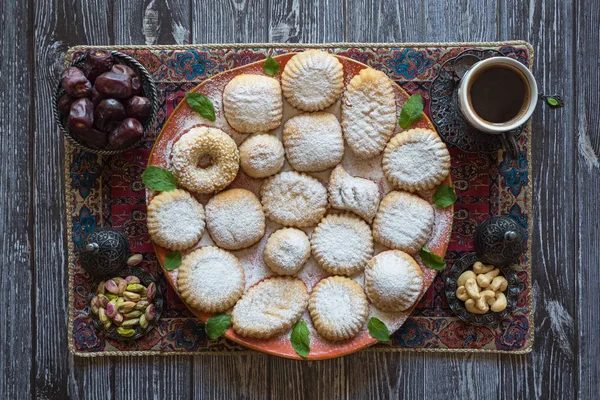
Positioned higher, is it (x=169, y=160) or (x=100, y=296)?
(x=169, y=160)

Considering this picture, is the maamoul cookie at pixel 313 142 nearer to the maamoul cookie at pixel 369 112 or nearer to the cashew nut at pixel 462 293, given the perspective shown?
the maamoul cookie at pixel 369 112

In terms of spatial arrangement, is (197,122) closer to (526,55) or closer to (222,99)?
(222,99)

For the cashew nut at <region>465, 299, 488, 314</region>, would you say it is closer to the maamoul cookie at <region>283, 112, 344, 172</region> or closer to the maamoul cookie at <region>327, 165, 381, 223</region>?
the maamoul cookie at <region>327, 165, 381, 223</region>

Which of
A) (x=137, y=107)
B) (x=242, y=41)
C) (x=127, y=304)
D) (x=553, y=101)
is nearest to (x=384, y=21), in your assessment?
(x=242, y=41)

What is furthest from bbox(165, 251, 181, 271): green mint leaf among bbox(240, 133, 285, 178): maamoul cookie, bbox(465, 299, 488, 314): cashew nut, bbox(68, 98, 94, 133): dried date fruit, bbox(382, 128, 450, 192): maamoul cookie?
bbox(465, 299, 488, 314): cashew nut

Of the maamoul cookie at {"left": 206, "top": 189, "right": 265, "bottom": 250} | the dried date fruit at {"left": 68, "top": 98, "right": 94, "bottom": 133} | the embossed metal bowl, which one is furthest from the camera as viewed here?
the embossed metal bowl

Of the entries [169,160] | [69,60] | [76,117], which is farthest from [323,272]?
[69,60]
